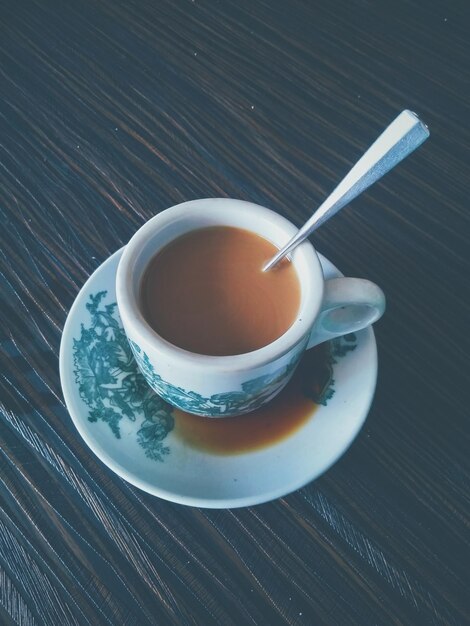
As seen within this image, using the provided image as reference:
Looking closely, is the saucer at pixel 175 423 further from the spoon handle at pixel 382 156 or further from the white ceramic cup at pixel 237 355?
the spoon handle at pixel 382 156

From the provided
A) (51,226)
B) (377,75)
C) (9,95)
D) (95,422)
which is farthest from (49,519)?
(377,75)

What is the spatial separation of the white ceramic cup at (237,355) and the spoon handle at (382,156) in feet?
0.18

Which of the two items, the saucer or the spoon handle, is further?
the saucer

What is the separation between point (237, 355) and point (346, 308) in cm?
17

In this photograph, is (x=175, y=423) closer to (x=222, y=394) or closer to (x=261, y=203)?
(x=222, y=394)

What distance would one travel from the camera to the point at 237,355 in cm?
55

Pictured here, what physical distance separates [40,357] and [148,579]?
31 cm

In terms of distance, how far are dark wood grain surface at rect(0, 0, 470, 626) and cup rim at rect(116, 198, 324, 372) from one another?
209mm

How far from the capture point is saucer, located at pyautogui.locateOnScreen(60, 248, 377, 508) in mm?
608

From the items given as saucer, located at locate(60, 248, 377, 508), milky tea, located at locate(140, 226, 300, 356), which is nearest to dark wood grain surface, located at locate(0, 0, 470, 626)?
saucer, located at locate(60, 248, 377, 508)

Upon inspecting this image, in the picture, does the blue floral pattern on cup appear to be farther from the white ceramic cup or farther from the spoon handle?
the spoon handle

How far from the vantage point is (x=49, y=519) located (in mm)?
644

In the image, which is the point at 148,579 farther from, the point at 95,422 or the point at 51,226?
the point at 51,226

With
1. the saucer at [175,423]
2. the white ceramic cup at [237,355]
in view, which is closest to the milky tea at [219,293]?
the white ceramic cup at [237,355]
